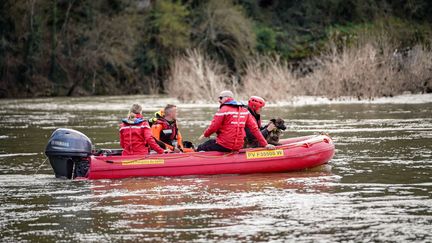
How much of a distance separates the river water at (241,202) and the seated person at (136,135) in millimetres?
560

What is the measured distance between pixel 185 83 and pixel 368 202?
26115 millimetres

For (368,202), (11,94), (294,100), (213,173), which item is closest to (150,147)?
(213,173)

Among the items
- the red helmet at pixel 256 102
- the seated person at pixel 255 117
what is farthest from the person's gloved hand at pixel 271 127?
the red helmet at pixel 256 102

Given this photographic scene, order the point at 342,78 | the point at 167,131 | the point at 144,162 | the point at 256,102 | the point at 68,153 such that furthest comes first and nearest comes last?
the point at 342,78 → the point at 167,131 → the point at 256,102 → the point at 144,162 → the point at 68,153

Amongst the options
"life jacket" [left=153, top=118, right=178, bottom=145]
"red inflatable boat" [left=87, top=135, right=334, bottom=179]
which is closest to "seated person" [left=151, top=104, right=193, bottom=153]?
"life jacket" [left=153, top=118, right=178, bottom=145]

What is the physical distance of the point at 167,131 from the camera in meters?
15.0

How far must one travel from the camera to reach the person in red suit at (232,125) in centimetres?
1445

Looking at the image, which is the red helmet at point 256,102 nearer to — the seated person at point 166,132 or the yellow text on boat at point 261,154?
the yellow text on boat at point 261,154

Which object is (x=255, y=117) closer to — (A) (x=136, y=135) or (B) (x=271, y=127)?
(B) (x=271, y=127)

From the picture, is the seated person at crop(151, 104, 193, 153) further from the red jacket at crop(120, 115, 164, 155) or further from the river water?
the river water

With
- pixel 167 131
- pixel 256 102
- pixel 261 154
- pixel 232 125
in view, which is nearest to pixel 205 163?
pixel 232 125

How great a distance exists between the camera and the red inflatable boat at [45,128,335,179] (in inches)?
559

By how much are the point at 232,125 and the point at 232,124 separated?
0.02m

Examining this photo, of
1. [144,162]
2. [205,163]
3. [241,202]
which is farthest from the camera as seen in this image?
[205,163]
